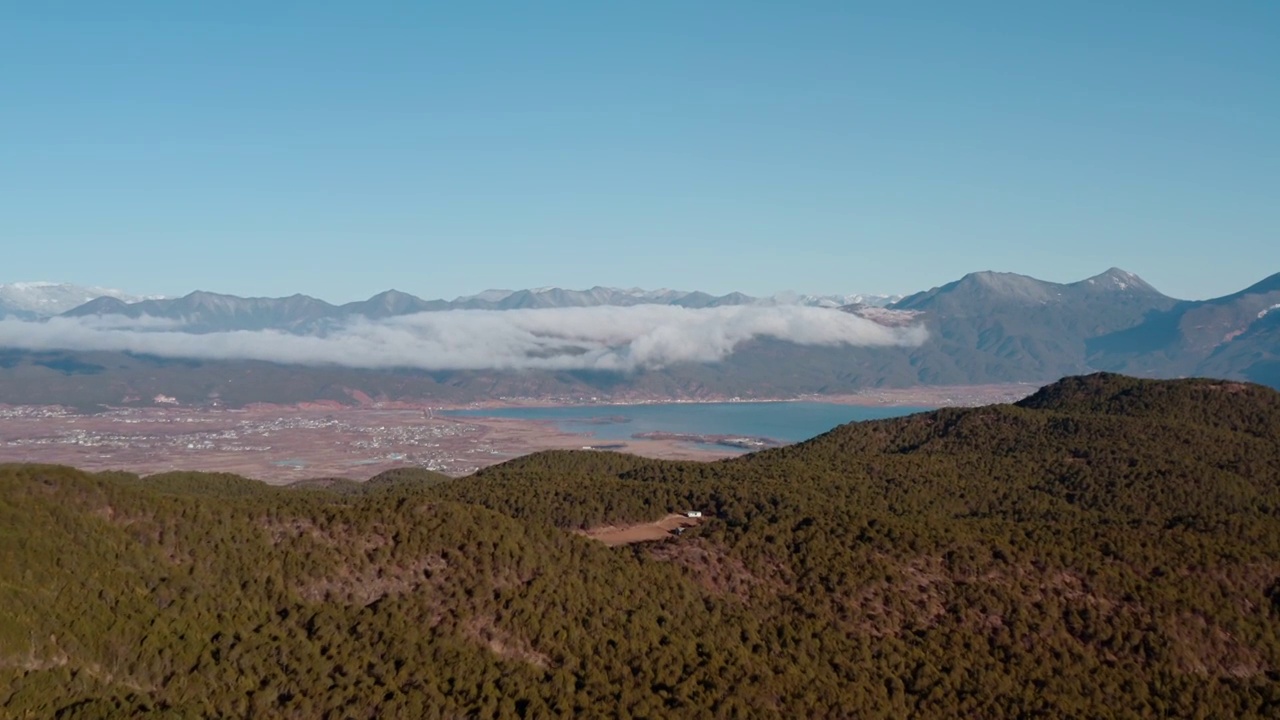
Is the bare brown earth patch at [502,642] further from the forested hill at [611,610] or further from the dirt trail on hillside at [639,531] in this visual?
the dirt trail on hillside at [639,531]

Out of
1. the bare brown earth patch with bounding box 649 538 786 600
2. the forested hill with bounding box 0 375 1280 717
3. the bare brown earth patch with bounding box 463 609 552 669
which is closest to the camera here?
the forested hill with bounding box 0 375 1280 717

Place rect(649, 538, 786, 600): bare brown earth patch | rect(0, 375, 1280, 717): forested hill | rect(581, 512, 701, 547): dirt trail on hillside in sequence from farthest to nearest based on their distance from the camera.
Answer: rect(581, 512, 701, 547): dirt trail on hillside < rect(649, 538, 786, 600): bare brown earth patch < rect(0, 375, 1280, 717): forested hill

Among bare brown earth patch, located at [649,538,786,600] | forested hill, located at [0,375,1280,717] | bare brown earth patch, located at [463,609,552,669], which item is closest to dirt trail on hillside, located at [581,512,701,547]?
forested hill, located at [0,375,1280,717]

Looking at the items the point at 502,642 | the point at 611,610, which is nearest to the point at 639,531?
the point at 611,610

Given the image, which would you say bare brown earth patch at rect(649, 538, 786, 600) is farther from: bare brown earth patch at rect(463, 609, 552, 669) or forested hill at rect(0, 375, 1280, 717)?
bare brown earth patch at rect(463, 609, 552, 669)

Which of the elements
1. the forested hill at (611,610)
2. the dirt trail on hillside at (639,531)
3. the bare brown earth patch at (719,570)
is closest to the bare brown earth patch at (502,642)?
the forested hill at (611,610)

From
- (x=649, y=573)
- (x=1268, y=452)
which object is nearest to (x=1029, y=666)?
(x=649, y=573)
